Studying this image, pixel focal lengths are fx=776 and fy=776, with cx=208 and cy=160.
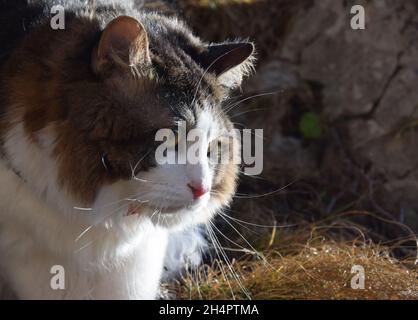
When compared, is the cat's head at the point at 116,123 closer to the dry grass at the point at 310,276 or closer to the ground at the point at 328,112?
the dry grass at the point at 310,276

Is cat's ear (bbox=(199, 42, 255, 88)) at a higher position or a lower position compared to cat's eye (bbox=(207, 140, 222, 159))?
higher

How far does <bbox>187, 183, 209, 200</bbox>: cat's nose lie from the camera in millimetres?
2439

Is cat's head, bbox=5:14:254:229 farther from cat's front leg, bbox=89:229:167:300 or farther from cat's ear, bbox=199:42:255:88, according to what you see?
cat's front leg, bbox=89:229:167:300

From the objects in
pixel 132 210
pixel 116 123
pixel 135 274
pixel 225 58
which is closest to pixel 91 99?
pixel 116 123

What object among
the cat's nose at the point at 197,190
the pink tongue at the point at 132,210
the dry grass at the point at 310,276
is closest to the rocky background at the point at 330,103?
the dry grass at the point at 310,276

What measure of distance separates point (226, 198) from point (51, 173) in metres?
0.70

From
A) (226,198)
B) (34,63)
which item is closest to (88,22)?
(34,63)

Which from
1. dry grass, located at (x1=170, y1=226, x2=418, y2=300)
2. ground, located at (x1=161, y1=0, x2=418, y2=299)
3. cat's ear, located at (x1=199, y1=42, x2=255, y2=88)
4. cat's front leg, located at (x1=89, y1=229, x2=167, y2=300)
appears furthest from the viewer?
ground, located at (x1=161, y1=0, x2=418, y2=299)

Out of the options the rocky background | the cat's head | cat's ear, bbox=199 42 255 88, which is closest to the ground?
the rocky background

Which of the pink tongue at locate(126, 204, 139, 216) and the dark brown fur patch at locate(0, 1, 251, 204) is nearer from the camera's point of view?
the dark brown fur patch at locate(0, 1, 251, 204)

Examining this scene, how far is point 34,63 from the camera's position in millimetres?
2598

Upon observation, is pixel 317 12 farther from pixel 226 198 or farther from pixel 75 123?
pixel 75 123

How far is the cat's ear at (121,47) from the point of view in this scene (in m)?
2.35

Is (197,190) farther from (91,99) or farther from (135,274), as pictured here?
(135,274)
